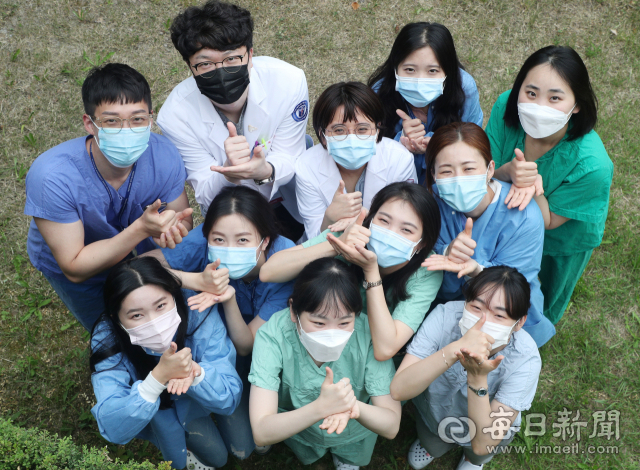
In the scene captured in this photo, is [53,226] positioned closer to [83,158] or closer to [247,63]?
[83,158]

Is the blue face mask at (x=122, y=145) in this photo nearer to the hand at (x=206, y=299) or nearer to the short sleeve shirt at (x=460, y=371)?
the hand at (x=206, y=299)

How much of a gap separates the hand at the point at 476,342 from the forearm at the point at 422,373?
51 mm

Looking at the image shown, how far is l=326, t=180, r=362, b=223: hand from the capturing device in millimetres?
3338

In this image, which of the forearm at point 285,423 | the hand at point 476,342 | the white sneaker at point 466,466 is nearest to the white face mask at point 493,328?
the hand at point 476,342

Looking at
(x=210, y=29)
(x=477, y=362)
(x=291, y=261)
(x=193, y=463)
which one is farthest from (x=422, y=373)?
(x=210, y=29)

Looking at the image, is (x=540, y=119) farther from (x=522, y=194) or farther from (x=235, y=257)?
(x=235, y=257)

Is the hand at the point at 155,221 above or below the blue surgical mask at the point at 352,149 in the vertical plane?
below

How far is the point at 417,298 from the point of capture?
3195mm

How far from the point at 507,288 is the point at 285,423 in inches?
54.0

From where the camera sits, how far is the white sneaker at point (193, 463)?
→ 3.72m

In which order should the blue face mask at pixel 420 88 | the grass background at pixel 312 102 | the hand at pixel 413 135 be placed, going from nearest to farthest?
the blue face mask at pixel 420 88 < the hand at pixel 413 135 < the grass background at pixel 312 102

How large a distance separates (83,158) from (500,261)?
100 inches

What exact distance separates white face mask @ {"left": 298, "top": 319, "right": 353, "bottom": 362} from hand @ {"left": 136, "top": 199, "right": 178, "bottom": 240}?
955 mm

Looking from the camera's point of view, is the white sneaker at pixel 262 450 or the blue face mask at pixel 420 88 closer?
the blue face mask at pixel 420 88
